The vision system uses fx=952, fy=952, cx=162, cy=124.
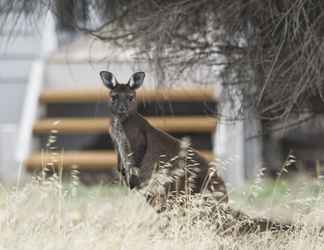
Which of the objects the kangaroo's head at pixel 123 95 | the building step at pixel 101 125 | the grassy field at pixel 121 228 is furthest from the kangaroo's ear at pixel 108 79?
the building step at pixel 101 125

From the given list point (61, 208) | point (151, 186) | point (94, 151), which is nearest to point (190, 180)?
point (151, 186)

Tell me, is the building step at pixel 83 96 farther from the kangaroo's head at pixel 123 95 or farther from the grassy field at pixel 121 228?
the grassy field at pixel 121 228

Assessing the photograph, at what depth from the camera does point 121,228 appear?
559 centimetres

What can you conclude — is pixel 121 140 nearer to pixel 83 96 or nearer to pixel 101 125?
pixel 101 125

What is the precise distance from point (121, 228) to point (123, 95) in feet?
3.28

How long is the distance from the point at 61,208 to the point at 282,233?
1.39 metres

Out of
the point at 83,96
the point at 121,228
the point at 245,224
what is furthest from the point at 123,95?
the point at 83,96

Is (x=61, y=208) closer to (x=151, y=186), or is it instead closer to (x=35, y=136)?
(x=151, y=186)

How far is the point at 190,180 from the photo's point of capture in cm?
609

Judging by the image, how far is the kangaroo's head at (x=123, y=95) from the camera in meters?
6.20

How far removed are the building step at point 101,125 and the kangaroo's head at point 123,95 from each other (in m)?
5.23

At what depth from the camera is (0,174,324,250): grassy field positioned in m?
5.30

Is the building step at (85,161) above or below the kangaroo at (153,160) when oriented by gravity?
below

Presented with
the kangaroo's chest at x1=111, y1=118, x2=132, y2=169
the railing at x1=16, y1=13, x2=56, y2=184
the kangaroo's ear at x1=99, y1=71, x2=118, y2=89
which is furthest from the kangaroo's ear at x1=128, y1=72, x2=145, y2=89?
the railing at x1=16, y1=13, x2=56, y2=184
